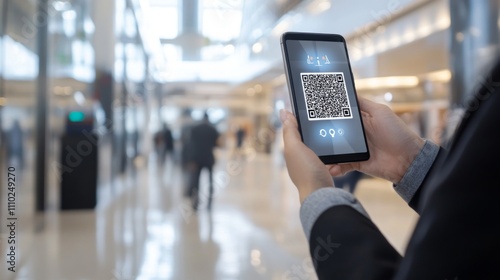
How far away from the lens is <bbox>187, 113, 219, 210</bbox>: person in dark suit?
7168 millimetres

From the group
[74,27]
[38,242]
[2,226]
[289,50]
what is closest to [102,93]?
[74,27]

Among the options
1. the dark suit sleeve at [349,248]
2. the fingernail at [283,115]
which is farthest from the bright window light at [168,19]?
the dark suit sleeve at [349,248]

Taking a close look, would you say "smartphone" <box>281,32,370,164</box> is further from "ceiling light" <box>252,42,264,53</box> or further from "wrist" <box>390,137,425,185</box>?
"ceiling light" <box>252,42,264,53</box>

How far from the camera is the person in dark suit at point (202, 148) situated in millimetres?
7168

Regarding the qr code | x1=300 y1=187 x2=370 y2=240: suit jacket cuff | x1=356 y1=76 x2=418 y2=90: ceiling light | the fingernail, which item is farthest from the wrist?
x1=356 y1=76 x2=418 y2=90: ceiling light

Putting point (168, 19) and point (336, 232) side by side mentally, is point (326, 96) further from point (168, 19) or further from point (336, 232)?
point (168, 19)

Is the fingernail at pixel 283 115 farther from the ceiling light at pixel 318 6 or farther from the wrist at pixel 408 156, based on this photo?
the ceiling light at pixel 318 6

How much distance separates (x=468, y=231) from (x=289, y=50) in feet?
2.30

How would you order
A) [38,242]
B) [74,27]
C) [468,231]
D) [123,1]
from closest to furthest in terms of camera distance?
[468,231] → [38,242] → [74,27] → [123,1]

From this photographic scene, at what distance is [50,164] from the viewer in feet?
21.8

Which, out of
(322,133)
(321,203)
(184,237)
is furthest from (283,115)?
(184,237)

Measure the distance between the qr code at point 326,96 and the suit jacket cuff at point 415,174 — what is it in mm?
195

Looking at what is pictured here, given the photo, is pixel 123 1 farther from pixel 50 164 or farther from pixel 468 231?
pixel 468 231

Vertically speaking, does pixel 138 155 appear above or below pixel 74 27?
below
